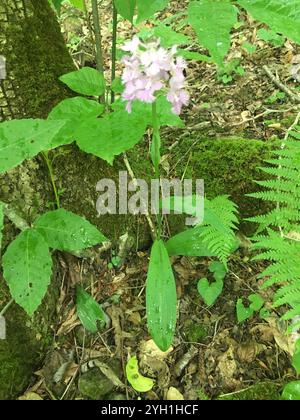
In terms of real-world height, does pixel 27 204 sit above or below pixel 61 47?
below

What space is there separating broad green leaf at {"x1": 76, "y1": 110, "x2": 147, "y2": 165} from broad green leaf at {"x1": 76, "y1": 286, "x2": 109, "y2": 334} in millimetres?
798

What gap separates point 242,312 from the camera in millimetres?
2029

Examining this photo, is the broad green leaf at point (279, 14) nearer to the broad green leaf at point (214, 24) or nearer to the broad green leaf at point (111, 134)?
the broad green leaf at point (214, 24)

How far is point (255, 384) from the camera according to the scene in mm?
1828

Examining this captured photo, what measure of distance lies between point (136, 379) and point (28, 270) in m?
0.70

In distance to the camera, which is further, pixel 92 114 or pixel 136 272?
pixel 136 272

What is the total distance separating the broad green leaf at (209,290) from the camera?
204 centimetres

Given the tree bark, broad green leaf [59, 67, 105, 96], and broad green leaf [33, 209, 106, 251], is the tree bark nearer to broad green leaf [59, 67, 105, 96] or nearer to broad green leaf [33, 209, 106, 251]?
broad green leaf [59, 67, 105, 96]

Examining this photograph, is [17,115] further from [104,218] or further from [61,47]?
[104,218]

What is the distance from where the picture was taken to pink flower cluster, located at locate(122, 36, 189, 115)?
1341 millimetres

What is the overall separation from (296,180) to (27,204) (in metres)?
1.31

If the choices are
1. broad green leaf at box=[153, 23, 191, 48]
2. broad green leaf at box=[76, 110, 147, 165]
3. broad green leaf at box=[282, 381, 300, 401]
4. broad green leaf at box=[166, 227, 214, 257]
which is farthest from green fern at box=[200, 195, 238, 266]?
broad green leaf at box=[153, 23, 191, 48]

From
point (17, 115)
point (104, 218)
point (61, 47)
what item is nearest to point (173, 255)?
point (104, 218)

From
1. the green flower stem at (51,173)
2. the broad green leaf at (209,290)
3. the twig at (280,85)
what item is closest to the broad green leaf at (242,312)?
the broad green leaf at (209,290)
